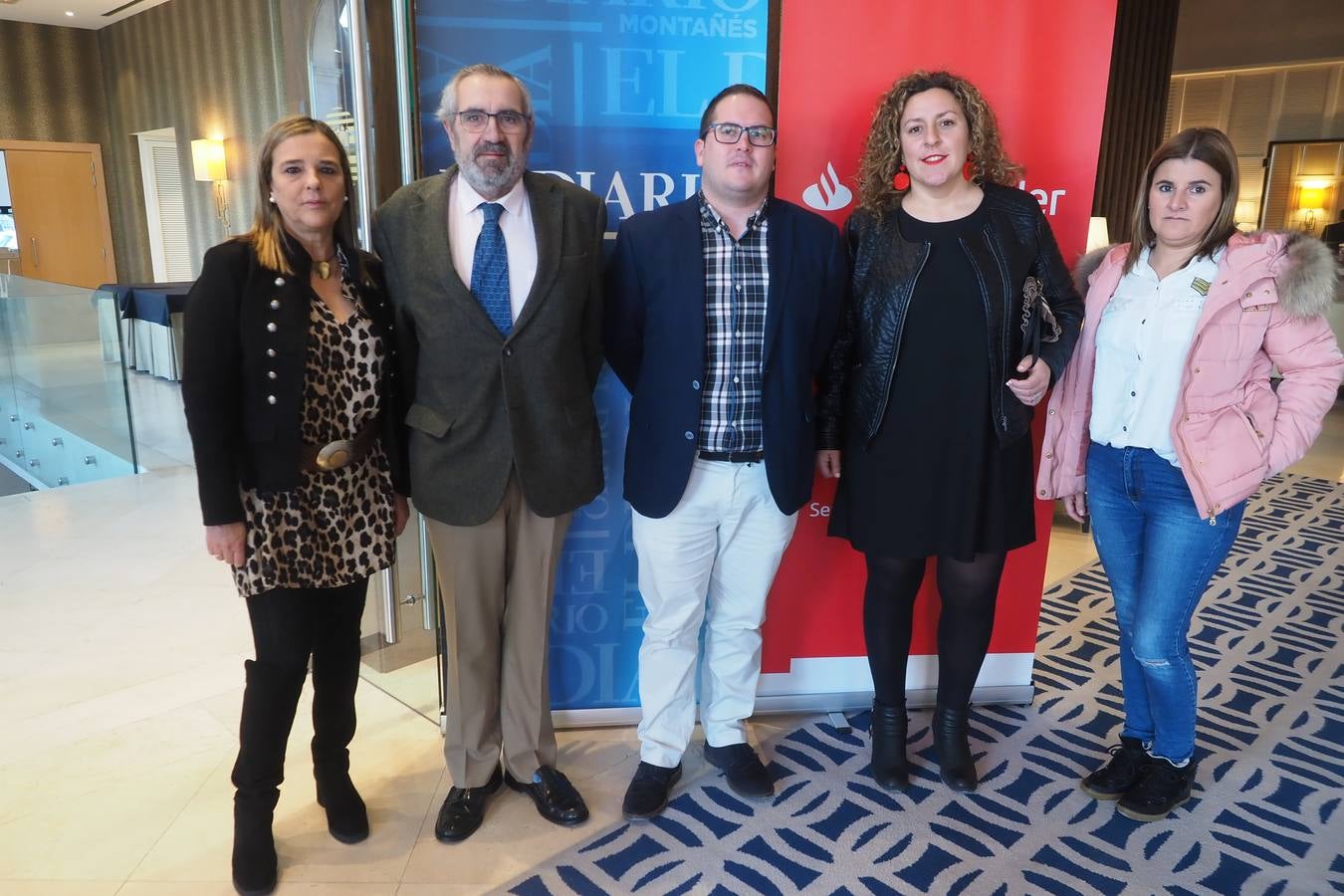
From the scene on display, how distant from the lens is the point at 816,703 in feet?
9.32

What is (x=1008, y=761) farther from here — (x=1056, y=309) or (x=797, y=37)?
(x=797, y=37)

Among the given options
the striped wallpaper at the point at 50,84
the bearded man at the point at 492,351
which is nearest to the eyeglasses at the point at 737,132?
the bearded man at the point at 492,351

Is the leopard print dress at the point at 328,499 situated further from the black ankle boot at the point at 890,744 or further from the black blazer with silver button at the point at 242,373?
the black ankle boot at the point at 890,744

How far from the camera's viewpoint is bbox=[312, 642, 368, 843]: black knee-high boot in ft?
6.79

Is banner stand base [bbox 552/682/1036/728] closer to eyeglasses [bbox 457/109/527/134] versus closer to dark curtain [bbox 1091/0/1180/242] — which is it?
eyeglasses [bbox 457/109/527/134]

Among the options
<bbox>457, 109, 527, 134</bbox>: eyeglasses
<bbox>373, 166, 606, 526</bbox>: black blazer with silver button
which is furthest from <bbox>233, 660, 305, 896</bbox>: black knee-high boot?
<bbox>457, 109, 527, 134</bbox>: eyeglasses

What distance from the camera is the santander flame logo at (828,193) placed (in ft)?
8.25

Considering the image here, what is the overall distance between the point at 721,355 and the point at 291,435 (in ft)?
3.13

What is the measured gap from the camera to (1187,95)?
10805mm

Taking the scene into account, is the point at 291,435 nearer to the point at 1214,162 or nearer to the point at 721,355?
the point at 721,355

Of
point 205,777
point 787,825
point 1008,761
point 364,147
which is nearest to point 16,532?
point 205,777

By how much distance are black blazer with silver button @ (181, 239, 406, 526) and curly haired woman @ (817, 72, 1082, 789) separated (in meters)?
1.29

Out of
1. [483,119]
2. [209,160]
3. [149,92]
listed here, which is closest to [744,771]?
[483,119]

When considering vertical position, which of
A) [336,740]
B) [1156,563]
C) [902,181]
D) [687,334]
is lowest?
[336,740]
